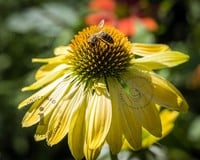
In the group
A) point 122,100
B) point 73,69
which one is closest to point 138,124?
point 122,100

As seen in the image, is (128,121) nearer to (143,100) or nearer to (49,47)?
(143,100)

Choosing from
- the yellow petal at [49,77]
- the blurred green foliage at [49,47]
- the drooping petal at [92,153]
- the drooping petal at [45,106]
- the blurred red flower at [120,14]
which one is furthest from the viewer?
the blurred red flower at [120,14]

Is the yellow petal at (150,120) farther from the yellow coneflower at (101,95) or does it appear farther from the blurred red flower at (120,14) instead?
the blurred red flower at (120,14)

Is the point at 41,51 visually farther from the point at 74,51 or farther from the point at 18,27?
the point at 74,51

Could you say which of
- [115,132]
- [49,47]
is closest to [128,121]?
[115,132]

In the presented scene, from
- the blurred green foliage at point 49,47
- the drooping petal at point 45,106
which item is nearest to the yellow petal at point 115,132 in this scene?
the drooping petal at point 45,106

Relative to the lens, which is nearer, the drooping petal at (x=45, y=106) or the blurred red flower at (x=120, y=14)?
the drooping petal at (x=45, y=106)

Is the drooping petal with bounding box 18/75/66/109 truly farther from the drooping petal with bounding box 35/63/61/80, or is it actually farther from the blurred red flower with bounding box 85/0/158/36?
the blurred red flower with bounding box 85/0/158/36
